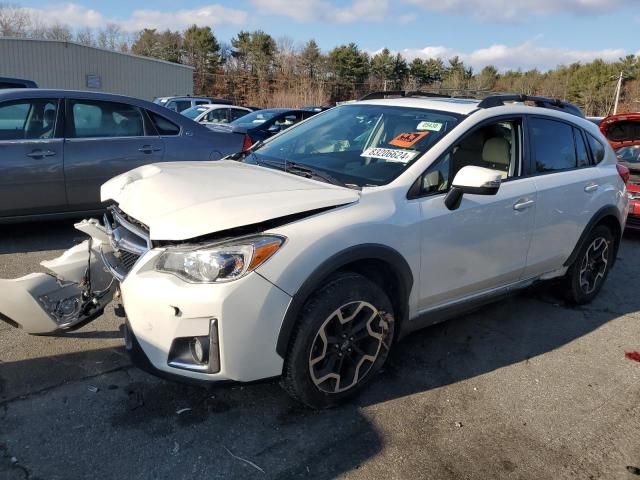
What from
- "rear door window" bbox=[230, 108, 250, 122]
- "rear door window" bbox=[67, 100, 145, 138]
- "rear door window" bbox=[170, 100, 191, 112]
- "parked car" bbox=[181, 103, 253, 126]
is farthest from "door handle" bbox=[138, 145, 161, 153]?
"rear door window" bbox=[170, 100, 191, 112]

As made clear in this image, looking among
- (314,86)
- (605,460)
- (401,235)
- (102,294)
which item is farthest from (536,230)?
(314,86)

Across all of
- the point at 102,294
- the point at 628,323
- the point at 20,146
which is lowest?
the point at 628,323

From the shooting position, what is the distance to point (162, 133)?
630 cm

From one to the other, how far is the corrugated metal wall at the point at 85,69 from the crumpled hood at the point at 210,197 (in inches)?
1225

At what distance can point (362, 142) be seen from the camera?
372 centimetres

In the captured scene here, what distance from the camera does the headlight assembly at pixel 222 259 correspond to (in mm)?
2494

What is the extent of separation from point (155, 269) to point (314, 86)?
48322mm

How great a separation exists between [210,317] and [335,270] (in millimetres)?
690

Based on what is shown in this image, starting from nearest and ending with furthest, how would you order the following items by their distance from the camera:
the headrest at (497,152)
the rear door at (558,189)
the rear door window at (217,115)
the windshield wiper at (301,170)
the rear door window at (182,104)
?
the windshield wiper at (301,170), the headrest at (497,152), the rear door at (558,189), the rear door window at (217,115), the rear door window at (182,104)

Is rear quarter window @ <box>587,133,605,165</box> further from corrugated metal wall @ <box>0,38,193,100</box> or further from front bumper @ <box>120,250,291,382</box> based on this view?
corrugated metal wall @ <box>0,38,193,100</box>

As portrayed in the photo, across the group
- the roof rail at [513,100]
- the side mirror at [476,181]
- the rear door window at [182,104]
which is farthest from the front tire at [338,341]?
the rear door window at [182,104]

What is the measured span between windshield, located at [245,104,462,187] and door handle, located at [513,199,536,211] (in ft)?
2.40

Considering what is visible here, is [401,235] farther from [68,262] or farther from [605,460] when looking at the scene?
[68,262]

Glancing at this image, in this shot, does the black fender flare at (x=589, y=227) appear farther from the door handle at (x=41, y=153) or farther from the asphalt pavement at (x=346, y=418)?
the door handle at (x=41, y=153)
